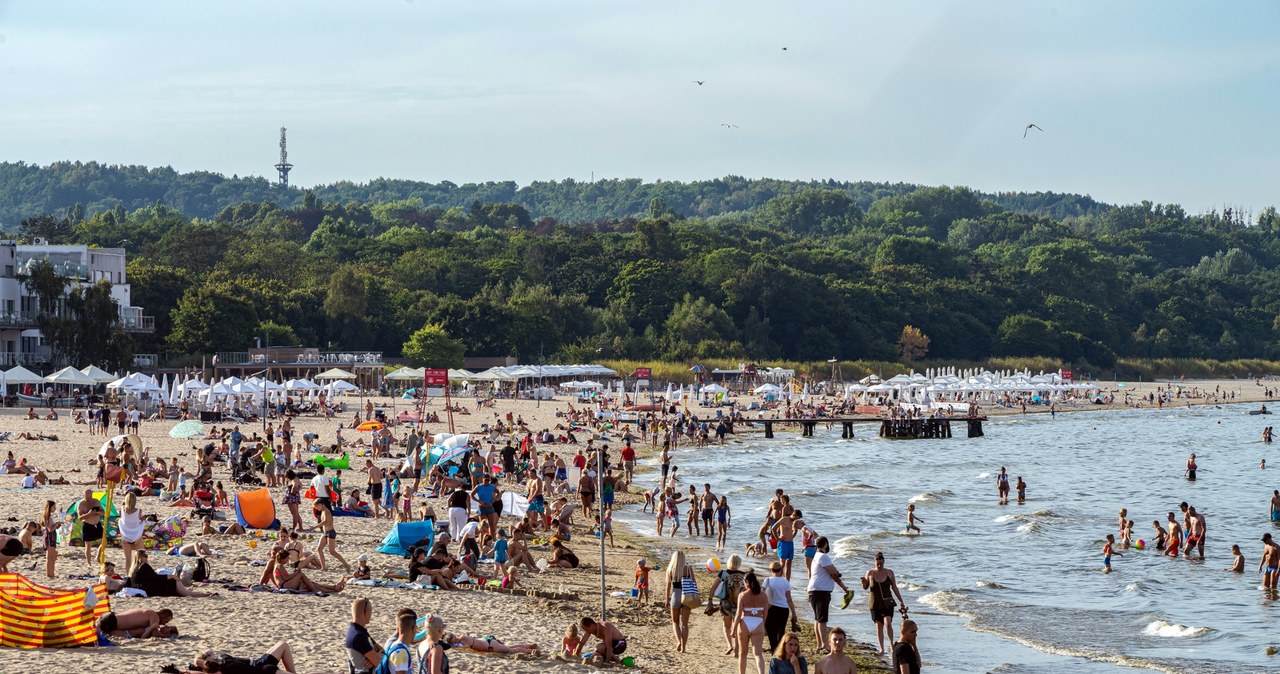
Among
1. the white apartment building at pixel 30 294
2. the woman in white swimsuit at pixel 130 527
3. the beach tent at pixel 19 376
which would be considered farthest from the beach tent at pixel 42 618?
the white apartment building at pixel 30 294

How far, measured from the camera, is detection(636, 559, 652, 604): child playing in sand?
15125mm

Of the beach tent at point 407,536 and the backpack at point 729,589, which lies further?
the beach tent at point 407,536

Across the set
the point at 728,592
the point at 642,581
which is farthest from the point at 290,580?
the point at 728,592

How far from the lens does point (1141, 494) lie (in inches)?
1315

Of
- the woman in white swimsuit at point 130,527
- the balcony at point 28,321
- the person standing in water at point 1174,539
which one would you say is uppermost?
the balcony at point 28,321

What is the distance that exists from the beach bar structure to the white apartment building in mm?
4149

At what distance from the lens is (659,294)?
90.6m

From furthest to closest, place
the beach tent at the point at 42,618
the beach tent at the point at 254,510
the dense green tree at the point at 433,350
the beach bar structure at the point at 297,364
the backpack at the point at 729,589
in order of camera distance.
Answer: the dense green tree at the point at 433,350 < the beach bar structure at the point at 297,364 < the beach tent at the point at 254,510 < the backpack at the point at 729,589 < the beach tent at the point at 42,618

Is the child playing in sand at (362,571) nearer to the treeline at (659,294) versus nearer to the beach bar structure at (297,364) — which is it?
the beach bar structure at (297,364)

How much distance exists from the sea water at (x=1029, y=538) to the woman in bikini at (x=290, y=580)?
587 cm

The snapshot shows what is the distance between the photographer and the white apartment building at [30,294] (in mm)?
55031

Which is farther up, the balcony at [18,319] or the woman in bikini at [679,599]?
the balcony at [18,319]

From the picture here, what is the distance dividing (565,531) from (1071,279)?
353ft

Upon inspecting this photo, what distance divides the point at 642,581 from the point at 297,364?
4919 centimetres
